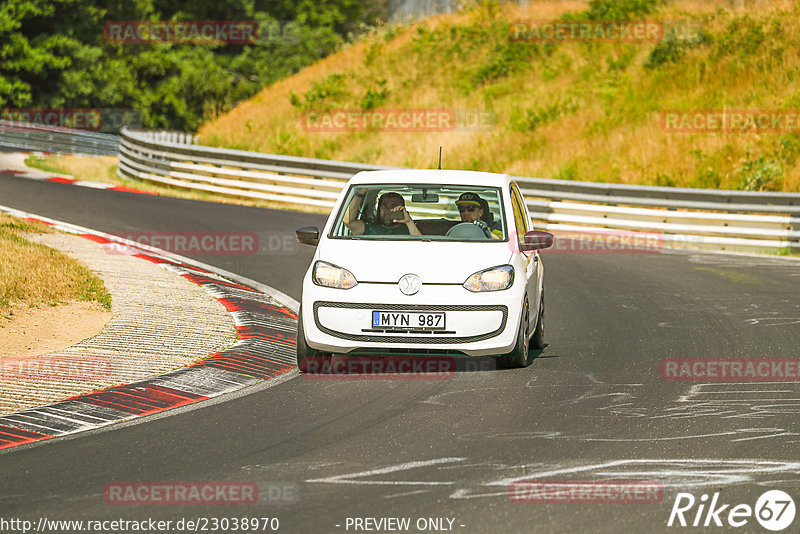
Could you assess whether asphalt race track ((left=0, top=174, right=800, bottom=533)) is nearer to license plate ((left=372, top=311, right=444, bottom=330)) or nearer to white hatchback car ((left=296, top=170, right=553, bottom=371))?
white hatchback car ((left=296, top=170, right=553, bottom=371))

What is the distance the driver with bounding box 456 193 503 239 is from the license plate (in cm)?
156

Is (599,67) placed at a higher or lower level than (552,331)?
higher

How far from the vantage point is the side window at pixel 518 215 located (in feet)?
33.2

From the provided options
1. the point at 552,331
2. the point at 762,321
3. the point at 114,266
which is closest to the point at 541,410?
the point at 552,331

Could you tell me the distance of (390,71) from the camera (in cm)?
3594

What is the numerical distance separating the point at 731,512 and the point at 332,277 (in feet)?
14.0

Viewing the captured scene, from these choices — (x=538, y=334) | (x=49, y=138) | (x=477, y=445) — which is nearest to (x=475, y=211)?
(x=538, y=334)

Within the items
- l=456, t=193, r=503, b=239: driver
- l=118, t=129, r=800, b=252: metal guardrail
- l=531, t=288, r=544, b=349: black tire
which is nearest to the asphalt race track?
l=531, t=288, r=544, b=349: black tire

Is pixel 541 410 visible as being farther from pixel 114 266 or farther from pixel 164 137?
pixel 164 137

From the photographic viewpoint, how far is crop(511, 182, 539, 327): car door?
9797mm

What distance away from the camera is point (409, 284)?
29.4 feet

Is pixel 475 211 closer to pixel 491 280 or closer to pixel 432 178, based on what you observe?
pixel 432 178

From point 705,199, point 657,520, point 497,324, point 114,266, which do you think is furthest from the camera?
point 705,199

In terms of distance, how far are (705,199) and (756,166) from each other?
3324 millimetres
